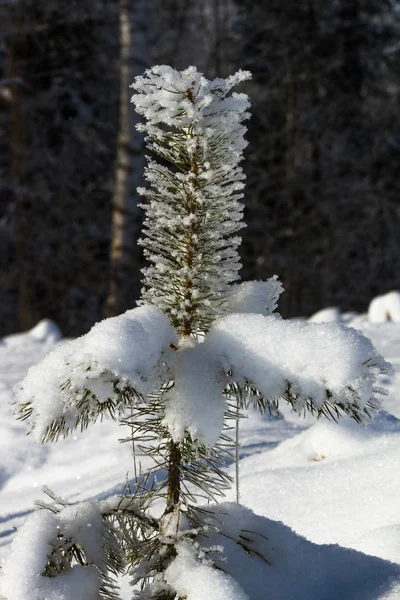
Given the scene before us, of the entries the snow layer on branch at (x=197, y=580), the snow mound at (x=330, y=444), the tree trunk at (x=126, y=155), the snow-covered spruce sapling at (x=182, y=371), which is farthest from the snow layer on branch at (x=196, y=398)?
the tree trunk at (x=126, y=155)

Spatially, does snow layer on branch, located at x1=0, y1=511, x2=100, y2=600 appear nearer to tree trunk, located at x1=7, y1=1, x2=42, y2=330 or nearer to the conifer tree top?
the conifer tree top

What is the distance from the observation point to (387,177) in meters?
17.8

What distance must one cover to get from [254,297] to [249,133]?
13460 millimetres

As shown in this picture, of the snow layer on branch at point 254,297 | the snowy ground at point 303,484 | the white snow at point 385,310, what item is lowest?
the snowy ground at point 303,484

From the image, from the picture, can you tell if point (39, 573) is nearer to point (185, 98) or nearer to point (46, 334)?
point (185, 98)

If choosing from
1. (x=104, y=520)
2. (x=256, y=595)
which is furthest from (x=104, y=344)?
(x=256, y=595)

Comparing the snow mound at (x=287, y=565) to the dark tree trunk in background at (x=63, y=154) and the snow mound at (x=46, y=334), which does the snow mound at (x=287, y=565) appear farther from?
the dark tree trunk in background at (x=63, y=154)

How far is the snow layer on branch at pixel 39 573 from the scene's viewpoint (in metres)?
1.26

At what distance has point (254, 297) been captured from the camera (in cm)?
153

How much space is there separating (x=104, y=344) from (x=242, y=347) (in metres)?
0.29

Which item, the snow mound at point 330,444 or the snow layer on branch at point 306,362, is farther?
the snow mound at point 330,444

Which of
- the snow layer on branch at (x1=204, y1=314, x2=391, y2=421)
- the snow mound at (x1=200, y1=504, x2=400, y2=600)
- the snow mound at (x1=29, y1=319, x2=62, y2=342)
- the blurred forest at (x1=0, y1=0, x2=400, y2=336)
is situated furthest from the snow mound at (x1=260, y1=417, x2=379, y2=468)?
the blurred forest at (x1=0, y1=0, x2=400, y2=336)

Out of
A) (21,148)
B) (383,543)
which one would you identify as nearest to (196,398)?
(383,543)

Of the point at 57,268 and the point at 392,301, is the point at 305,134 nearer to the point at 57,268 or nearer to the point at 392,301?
the point at 57,268
